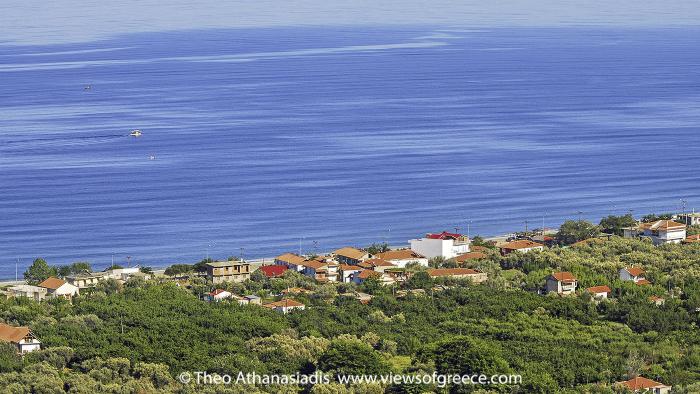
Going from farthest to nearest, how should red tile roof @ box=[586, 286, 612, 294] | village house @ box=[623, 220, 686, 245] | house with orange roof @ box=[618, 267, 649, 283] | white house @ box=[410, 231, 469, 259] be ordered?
village house @ box=[623, 220, 686, 245] < white house @ box=[410, 231, 469, 259] < house with orange roof @ box=[618, 267, 649, 283] < red tile roof @ box=[586, 286, 612, 294]

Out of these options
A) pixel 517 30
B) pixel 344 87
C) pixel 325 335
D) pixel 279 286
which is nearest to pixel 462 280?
pixel 279 286

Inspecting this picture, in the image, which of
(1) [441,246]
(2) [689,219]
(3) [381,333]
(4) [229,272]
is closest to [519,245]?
(1) [441,246]

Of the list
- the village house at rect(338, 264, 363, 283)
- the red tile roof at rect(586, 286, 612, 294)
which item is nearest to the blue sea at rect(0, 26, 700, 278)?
the village house at rect(338, 264, 363, 283)

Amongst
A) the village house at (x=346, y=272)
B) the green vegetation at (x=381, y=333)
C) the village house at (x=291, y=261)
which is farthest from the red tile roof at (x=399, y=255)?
the green vegetation at (x=381, y=333)

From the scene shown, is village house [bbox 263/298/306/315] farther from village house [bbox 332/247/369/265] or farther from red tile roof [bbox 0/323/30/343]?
red tile roof [bbox 0/323/30/343]

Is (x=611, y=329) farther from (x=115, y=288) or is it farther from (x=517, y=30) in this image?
(x=517, y=30)

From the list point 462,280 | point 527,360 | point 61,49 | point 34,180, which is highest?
point 61,49
